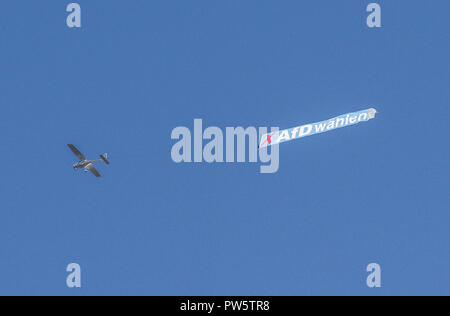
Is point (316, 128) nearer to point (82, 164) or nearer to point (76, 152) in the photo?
point (82, 164)

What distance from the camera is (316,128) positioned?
192ft

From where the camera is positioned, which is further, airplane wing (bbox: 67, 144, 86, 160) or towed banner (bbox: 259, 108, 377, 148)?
airplane wing (bbox: 67, 144, 86, 160)

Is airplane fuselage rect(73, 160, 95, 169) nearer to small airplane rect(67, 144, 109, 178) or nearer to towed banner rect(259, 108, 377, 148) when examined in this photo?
small airplane rect(67, 144, 109, 178)

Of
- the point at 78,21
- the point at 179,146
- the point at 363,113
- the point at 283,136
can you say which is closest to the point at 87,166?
the point at 179,146

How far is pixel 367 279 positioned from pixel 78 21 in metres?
31.8

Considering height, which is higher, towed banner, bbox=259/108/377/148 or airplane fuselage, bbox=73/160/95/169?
towed banner, bbox=259/108/377/148

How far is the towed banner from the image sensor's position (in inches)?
2271

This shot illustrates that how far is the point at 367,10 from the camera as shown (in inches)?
2360

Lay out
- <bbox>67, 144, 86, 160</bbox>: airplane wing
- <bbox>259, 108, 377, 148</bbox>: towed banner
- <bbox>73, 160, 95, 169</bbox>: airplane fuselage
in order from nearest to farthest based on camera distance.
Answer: <bbox>259, 108, 377, 148</bbox>: towed banner → <bbox>67, 144, 86, 160</bbox>: airplane wing → <bbox>73, 160, 95, 169</bbox>: airplane fuselage

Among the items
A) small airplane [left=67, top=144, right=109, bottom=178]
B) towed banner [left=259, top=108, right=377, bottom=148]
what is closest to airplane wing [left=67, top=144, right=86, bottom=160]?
small airplane [left=67, top=144, right=109, bottom=178]

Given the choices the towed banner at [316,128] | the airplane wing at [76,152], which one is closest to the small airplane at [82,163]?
the airplane wing at [76,152]

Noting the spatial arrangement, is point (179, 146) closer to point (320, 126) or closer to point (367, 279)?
point (320, 126)
